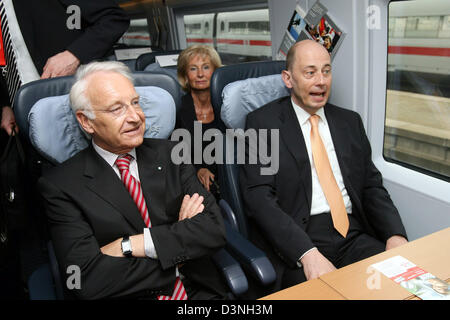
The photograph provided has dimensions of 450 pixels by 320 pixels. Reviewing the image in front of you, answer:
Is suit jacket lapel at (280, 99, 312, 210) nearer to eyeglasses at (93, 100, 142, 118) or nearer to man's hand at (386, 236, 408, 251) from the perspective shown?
man's hand at (386, 236, 408, 251)

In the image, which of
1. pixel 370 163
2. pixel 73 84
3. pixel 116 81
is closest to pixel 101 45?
pixel 73 84

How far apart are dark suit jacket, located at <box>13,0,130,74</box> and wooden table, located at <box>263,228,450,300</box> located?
170 cm

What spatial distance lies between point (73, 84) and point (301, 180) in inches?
50.3

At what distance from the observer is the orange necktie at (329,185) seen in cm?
212

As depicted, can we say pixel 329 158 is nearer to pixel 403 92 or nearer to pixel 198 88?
pixel 403 92

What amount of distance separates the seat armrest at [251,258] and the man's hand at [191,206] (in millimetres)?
296

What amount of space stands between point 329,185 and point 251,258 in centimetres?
66

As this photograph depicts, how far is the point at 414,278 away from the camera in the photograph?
1274 mm

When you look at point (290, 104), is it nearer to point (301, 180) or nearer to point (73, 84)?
point (301, 180)

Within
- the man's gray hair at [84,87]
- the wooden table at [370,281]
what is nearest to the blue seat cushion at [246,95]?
the man's gray hair at [84,87]

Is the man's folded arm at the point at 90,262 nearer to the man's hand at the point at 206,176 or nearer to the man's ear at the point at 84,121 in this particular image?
the man's ear at the point at 84,121

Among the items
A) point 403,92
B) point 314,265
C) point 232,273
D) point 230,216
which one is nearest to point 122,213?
point 232,273

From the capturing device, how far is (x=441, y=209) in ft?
6.61

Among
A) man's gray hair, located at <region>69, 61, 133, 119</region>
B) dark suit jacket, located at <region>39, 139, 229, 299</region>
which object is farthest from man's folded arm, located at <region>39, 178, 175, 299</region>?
man's gray hair, located at <region>69, 61, 133, 119</region>
